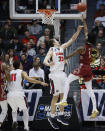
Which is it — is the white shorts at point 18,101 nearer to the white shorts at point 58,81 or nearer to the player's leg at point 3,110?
the player's leg at point 3,110

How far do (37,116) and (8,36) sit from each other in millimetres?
5420

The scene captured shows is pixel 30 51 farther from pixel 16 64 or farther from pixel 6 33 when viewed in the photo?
pixel 16 64

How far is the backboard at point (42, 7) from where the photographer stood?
696 inches

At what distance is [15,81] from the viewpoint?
13.5 m

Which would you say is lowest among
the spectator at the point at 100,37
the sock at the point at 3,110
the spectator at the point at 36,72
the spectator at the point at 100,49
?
the sock at the point at 3,110

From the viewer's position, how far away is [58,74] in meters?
13.0

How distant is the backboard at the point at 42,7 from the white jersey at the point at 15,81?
176 inches

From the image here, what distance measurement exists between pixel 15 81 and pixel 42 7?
4.95m

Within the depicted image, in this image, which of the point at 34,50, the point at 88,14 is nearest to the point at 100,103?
the point at 34,50

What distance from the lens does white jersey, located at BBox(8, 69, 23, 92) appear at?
13.5m

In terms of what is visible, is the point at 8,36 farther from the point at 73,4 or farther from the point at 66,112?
the point at 66,112

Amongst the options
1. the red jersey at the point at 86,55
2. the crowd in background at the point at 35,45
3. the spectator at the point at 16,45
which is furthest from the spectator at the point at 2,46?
the red jersey at the point at 86,55

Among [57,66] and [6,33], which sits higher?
[6,33]

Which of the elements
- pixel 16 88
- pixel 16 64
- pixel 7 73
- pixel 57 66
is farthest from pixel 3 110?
pixel 57 66
